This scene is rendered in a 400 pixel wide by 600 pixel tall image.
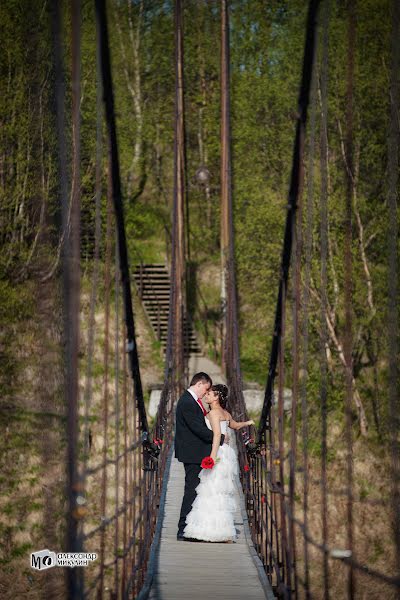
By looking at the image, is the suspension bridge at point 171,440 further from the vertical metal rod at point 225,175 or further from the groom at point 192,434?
the vertical metal rod at point 225,175

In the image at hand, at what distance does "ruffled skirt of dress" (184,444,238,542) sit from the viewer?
235 inches

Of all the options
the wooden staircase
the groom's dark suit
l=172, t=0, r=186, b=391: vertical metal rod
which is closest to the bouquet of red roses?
the groom's dark suit

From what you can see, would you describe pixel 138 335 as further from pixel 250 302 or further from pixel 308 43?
pixel 308 43

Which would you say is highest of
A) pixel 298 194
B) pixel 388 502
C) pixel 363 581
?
pixel 298 194

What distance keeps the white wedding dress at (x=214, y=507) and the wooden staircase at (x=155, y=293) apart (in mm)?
12035

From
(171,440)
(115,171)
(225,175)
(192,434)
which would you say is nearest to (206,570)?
(192,434)

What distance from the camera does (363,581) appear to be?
1467cm

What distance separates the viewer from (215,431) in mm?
5887

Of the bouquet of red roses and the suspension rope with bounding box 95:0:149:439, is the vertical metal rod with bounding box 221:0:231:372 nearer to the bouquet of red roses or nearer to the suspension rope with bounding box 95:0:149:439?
the suspension rope with bounding box 95:0:149:439

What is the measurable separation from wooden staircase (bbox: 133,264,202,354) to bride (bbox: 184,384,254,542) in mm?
12021

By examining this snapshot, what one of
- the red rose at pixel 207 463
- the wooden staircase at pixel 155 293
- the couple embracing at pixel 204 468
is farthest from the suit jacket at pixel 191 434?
the wooden staircase at pixel 155 293

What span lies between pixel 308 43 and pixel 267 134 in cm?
1387

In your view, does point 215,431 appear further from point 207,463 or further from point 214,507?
point 214,507

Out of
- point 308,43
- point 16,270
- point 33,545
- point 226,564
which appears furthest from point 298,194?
point 16,270
